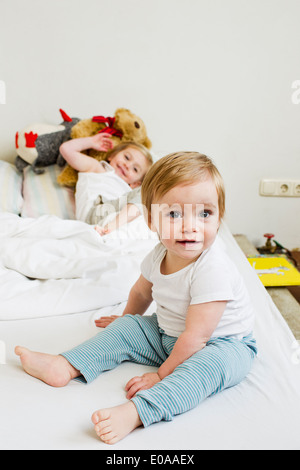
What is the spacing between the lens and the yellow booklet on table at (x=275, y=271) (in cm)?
143

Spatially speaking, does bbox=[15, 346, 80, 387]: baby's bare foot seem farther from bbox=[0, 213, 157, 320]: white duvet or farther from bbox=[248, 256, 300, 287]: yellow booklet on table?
bbox=[248, 256, 300, 287]: yellow booklet on table

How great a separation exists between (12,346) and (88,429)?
0.31 meters

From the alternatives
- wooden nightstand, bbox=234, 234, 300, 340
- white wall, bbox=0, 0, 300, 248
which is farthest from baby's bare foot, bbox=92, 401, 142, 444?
white wall, bbox=0, 0, 300, 248

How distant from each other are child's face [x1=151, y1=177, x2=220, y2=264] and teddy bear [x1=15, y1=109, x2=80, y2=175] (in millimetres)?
1006

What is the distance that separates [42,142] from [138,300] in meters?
0.96

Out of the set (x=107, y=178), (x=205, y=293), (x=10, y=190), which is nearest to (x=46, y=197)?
(x=10, y=190)

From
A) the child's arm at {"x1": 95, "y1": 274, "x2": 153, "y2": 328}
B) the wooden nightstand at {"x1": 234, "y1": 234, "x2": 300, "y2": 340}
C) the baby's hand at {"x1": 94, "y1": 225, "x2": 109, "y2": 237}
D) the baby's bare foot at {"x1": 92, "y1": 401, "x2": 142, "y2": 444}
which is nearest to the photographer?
the baby's bare foot at {"x1": 92, "y1": 401, "x2": 142, "y2": 444}

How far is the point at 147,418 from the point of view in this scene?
662 mm

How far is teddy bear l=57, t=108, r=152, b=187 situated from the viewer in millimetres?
1670

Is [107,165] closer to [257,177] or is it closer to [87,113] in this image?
[87,113]

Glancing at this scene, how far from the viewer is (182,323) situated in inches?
33.7

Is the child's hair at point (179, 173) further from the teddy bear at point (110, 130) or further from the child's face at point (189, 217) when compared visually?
the teddy bear at point (110, 130)

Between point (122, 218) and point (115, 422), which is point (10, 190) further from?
point (115, 422)
